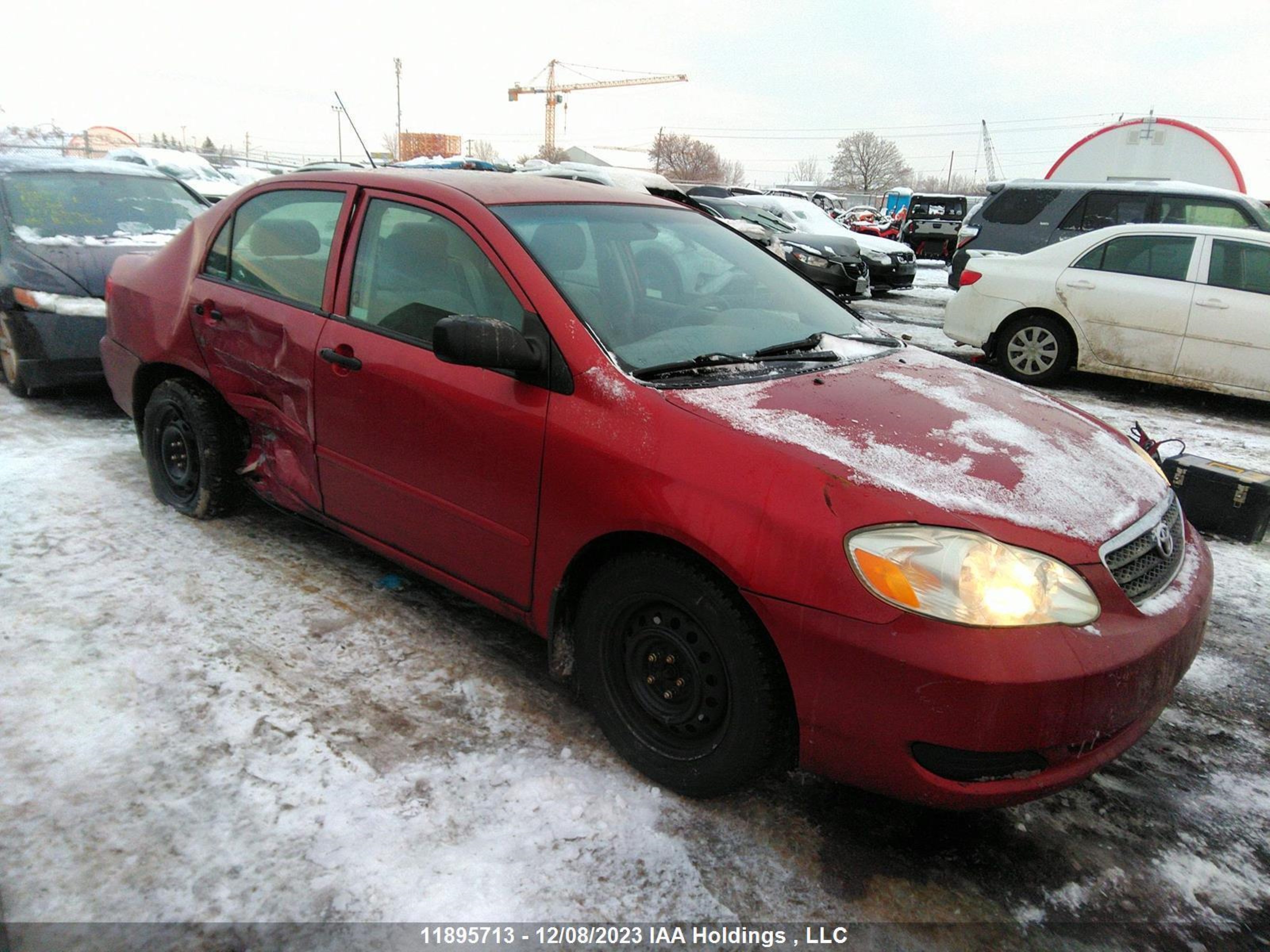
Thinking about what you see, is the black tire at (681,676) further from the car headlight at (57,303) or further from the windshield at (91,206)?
the windshield at (91,206)

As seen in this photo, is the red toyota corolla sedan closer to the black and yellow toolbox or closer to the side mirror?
the side mirror

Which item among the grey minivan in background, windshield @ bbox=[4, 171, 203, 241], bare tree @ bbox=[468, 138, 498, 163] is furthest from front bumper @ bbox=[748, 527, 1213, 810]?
A: bare tree @ bbox=[468, 138, 498, 163]

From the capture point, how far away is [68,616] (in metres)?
3.11

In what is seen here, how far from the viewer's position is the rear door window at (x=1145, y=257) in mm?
7207

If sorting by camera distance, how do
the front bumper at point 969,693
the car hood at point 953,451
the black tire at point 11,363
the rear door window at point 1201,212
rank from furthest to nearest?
1. the rear door window at point 1201,212
2. the black tire at point 11,363
3. the car hood at point 953,451
4. the front bumper at point 969,693

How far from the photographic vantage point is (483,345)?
7.78ft

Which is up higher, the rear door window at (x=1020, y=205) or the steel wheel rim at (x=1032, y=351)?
the rear door window at (x=1020, y=205)

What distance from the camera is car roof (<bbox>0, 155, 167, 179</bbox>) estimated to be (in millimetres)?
6129

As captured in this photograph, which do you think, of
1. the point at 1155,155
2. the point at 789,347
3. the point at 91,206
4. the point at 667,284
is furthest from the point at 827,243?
the point at 1155,155

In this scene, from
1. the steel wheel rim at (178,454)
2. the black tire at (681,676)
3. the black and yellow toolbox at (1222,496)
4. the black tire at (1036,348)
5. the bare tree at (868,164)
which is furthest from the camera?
the bare tree at (868,164)

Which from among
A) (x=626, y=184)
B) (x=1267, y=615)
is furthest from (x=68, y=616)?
(x=626, y=184)

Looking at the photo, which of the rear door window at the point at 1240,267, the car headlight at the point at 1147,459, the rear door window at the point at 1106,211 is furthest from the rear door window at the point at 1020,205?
the car headlight at the point at 1147,459

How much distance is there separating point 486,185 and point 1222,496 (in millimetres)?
3978

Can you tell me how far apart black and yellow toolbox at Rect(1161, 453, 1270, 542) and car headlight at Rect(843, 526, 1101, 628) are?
121 inches
